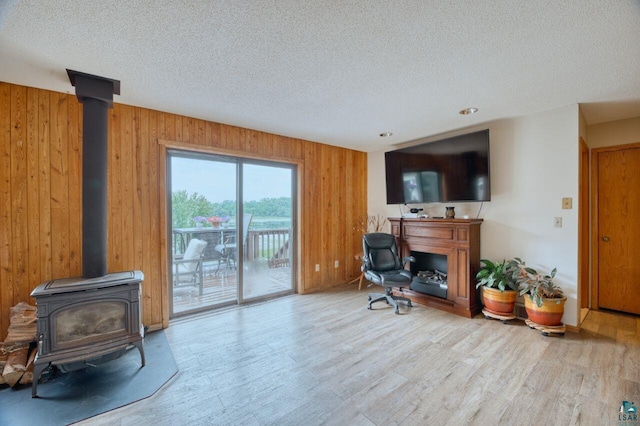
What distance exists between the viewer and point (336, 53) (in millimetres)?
1858

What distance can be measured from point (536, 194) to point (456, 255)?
1.11 metres

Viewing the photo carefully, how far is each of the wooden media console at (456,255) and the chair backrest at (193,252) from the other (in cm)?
292

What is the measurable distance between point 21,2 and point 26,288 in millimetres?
2235

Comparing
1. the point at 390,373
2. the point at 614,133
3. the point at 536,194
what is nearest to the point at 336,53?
the point at 390,373

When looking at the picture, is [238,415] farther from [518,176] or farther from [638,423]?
[518,176]

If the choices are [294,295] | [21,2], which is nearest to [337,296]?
[294,295]

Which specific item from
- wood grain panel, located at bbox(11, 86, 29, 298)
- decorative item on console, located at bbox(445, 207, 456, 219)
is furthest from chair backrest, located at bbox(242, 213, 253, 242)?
decorative item on console, located at bbox(445, 207, 456, 219)

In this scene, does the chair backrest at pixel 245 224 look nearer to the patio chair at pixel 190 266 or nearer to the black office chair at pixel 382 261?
the patio chair at pixel 190 266

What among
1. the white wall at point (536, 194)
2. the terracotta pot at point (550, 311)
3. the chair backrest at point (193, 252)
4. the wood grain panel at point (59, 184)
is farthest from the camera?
the chair backrest at point (193, 252)

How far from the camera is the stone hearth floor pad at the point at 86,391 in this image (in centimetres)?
168

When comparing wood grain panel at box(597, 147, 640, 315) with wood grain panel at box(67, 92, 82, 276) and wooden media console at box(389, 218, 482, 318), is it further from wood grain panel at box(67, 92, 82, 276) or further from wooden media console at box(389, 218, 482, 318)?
wood grain panel at box(67, 92, 82, 276)

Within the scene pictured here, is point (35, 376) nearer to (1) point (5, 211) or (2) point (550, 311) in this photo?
(1) point (5, 211)

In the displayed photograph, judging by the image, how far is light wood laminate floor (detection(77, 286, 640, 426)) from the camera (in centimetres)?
166

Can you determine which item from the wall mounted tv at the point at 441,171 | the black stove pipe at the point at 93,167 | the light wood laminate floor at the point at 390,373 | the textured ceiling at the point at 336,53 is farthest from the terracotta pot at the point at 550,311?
the black stove pipe at the point at 93,167
